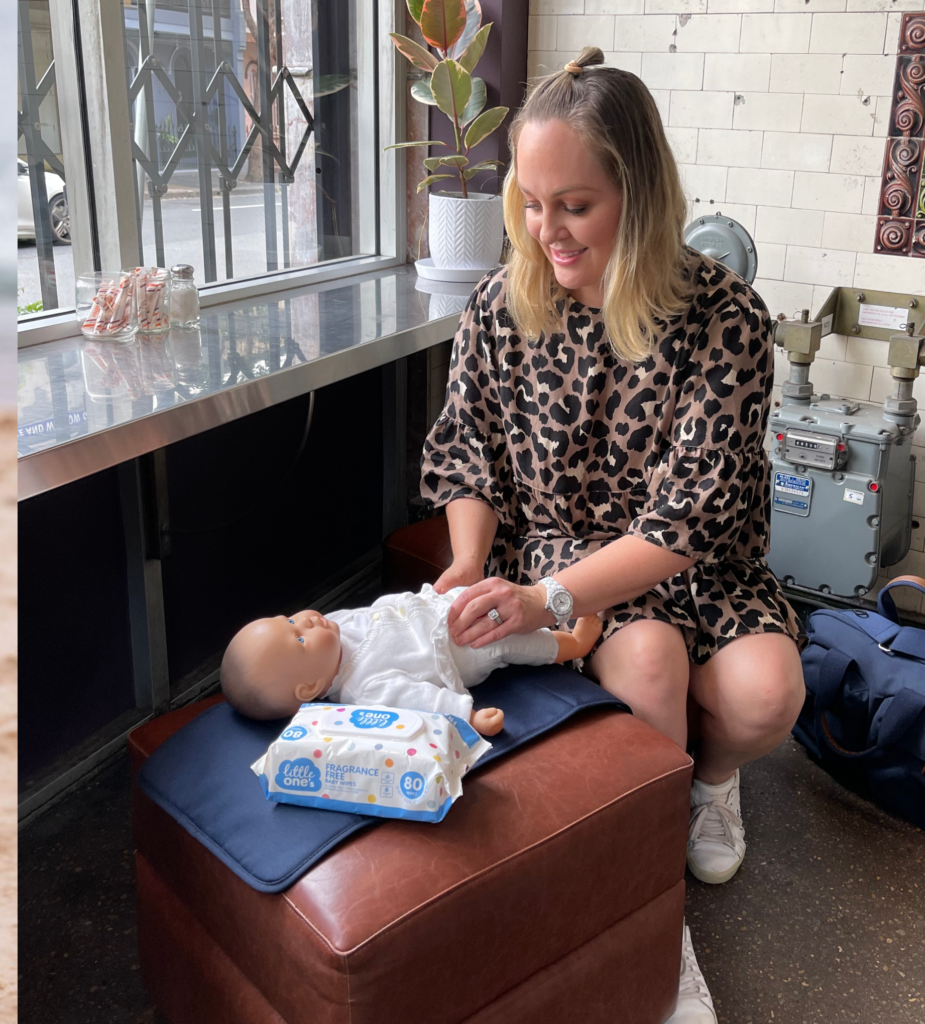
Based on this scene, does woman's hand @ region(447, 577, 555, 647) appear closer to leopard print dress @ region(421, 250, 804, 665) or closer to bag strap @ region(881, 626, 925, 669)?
leopard print dress @ region(421, 250, 804, 665)

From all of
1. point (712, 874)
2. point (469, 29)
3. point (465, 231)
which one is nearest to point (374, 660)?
point (712, 874)

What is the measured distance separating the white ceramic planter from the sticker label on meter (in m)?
0.97

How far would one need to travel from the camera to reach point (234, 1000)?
1211 millimetres

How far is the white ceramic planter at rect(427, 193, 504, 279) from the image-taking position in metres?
2.55

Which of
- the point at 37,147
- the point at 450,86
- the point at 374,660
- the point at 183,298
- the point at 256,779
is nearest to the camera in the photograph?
the point at 256,779

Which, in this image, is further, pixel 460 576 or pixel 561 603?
pixel 460 576

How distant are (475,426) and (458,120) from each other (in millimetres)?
1093

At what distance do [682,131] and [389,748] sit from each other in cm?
225

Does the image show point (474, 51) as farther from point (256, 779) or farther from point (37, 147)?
point (256, 779)

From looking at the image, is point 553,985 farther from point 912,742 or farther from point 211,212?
point 211,212

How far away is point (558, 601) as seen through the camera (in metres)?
1.57

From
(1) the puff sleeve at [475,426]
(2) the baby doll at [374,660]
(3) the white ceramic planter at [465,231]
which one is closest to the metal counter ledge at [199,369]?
(3) the white ceramic planter at [465,231]

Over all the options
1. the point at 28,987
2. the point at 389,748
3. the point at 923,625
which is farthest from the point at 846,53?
the point at 28,987

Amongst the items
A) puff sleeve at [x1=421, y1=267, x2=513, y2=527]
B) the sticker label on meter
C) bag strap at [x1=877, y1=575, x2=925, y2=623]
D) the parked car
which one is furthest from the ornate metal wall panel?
the parked car
